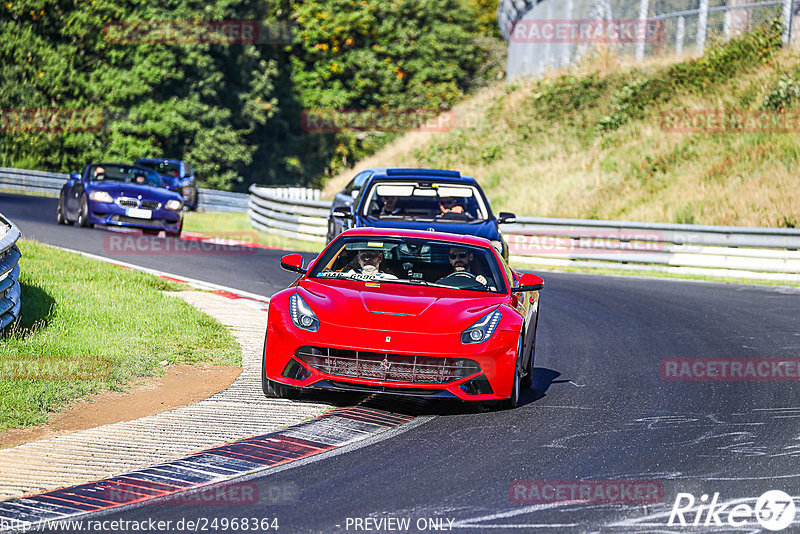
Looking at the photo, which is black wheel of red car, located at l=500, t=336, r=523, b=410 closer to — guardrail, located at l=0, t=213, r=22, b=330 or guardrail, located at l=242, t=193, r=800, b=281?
guardrail, located at l=0, t=213, r=22, b=330

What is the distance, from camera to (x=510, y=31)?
1951 inches

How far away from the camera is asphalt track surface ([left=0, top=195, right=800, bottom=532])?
237 inches

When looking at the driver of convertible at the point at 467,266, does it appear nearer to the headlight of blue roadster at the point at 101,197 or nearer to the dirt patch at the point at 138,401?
the dirt patch at the point at 138,401

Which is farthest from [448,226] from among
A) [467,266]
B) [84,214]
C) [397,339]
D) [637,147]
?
[637,147]

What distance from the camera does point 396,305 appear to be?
885 cm

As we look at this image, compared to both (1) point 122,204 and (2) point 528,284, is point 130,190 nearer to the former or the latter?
(1) point 122,204

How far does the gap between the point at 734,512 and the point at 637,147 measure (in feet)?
89.1

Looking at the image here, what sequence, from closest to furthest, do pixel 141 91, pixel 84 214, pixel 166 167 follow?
1. pixel 84 214
2. pixel 166 167
3. pixel 141 91

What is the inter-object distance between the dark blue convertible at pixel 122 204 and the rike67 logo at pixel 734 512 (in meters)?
18.0

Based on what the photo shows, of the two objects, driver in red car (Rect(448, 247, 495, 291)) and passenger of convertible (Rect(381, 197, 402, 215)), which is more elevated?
passenger of convertible (Rect(381, 197, 402, 215))

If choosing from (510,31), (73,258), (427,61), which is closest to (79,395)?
(73,258)

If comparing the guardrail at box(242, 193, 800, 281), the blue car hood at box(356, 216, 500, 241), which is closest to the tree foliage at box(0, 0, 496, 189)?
the guardrail at box(242, 193, 800, 281)

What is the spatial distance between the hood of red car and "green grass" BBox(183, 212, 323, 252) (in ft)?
49.1

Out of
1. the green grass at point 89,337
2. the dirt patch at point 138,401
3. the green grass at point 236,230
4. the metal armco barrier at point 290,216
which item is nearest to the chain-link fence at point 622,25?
the metal armco barrier at point 290,216
